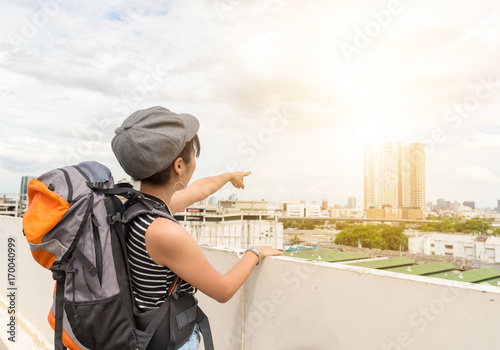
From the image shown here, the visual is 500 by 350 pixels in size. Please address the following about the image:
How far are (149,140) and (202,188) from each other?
735 millimetres

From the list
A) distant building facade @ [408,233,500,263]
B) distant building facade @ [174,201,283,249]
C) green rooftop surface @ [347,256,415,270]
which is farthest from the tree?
green rooftop surface @ [347,256,415,270]

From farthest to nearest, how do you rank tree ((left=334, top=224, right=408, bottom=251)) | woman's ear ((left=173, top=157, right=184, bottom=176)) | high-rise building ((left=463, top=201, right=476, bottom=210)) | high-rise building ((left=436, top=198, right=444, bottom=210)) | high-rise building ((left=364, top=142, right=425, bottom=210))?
high-rise building ((left=436, top=198, right=444, bottom=210)) → high-rise building ((left=463, top=201, right=476, bottom=210)) → tree ((left=334, top=224, right=408, bottom=251)) → high-rise building ((left=364, top=142, right=425, bottom=210)) → woman's ear ((left=173, top=157, right=184, bottom=176))

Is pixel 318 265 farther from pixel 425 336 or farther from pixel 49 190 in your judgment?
pixel 49 190

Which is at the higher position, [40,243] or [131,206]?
[131,206]

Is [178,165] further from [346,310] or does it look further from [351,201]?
[351,201]

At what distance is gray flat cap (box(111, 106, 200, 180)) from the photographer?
1196mm

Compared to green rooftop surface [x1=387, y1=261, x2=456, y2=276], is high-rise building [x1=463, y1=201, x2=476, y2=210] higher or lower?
higher

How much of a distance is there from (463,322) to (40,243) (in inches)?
51.1

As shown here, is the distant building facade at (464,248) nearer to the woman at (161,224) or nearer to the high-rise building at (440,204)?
the woman at (161,224)

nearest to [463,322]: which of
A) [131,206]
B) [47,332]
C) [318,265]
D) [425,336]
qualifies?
[425,336]

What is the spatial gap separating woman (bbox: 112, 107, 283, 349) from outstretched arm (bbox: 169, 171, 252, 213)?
1.49 feet

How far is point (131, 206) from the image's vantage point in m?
1.23

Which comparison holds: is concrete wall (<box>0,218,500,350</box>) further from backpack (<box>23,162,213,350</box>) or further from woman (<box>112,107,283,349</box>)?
backpack (<box>23,162,213,350</box>)

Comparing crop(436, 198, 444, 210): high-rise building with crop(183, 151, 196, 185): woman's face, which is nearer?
crop(183, 151, 196, 185): woman's face
